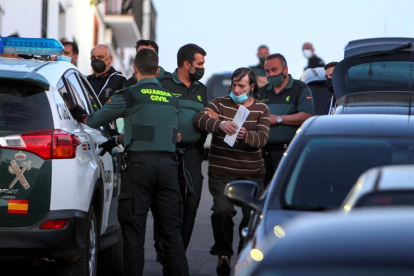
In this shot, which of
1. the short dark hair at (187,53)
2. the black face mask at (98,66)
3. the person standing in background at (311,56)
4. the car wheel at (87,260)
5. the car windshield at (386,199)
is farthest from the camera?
the person standing in background at (311,56)

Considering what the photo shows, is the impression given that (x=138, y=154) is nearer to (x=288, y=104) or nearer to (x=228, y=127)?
(x=228, y=127)

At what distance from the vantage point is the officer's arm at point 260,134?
9.67 metres

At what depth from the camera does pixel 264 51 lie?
20.6 metres

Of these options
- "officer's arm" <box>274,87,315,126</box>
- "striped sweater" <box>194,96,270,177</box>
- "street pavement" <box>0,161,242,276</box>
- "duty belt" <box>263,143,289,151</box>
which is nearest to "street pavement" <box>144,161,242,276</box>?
"street pavement" <box>0,161,242,276</box>

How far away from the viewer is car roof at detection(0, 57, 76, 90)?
7.58 metres

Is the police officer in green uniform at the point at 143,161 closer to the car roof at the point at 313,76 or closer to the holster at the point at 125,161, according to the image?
the holster at the point at 125,161

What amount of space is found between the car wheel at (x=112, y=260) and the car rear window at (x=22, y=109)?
7.32ft

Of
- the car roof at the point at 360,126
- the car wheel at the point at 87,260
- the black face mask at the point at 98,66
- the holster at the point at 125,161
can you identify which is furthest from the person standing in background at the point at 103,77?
the car roof at the point at 360,126

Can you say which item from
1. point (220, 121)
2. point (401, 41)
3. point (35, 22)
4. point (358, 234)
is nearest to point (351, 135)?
point (358, 234)

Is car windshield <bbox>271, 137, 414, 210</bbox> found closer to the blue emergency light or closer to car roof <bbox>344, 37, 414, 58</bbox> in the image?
the blue emergency light

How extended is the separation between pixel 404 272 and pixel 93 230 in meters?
4.28

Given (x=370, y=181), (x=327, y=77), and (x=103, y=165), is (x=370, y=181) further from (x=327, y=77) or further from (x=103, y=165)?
(x=327, y=77)

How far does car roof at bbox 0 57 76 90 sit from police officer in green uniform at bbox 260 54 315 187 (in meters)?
3.51

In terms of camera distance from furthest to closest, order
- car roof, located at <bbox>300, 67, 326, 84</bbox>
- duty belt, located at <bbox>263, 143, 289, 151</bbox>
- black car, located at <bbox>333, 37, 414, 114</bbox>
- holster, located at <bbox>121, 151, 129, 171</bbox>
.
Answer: car roof, located at <bbox>300, 67, 326, 84</bbox> < duty belt, located at <bbox>263, 143, 289, 151</bbox> < black car, located at <bbox>333, 37, 414, 114</bbox> < holster, located at <bbox>121, 151, 129, 171</bbox>
